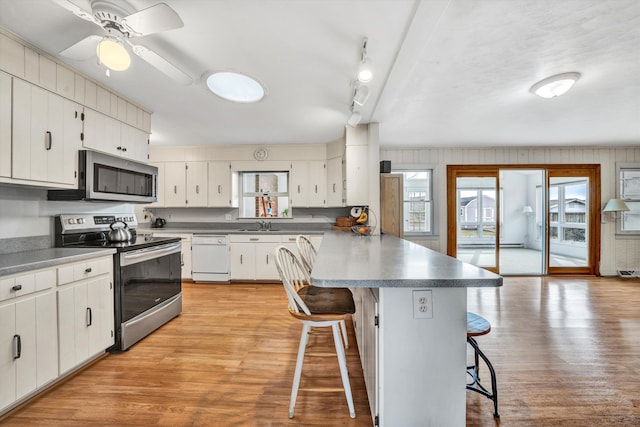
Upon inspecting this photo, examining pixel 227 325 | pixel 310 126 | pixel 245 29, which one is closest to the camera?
pixel 245 29

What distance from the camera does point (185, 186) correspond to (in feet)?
16.4

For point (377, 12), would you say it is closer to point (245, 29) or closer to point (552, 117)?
point (245, 29)

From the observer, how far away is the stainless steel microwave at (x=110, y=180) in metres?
2.40

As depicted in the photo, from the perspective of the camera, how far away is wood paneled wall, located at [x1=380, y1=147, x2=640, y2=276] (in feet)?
16.6

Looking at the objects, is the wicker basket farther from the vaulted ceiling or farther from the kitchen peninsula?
the kitchen peninsula

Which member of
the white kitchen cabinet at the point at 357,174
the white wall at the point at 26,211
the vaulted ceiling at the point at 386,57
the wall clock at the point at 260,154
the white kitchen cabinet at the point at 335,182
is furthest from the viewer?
the wall clock at the point at 260,154

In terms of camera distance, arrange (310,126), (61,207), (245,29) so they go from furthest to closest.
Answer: (310,126) < (61,207) < (245,29)

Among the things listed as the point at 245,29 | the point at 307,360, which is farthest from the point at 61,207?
the point at 307,360

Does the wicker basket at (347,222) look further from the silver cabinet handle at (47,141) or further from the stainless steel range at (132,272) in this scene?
the silver cabinet handle at (47,141)

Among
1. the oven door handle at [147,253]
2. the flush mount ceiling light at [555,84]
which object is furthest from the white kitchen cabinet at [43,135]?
the flush mount ceiling light at [555,84]

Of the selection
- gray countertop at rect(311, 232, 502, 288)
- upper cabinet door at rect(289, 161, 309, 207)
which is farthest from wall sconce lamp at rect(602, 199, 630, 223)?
gray countertop at rect(311, 232, 502, 288)

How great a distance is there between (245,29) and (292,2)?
16.3 inches

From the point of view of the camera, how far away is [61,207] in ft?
8.28

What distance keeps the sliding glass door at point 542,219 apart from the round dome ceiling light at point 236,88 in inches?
150
